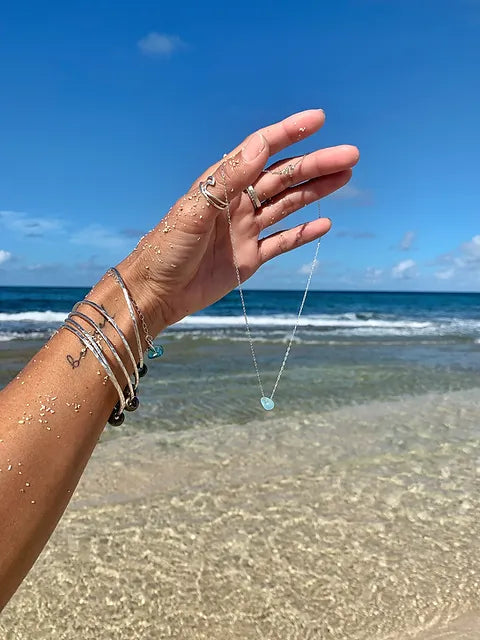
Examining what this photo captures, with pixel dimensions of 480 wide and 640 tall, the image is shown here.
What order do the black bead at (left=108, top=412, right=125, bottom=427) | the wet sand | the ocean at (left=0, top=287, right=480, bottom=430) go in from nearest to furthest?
the black bead at (left=108, top=412, right=125, bottom=427) → the wet sand → the ocean at (left=0, top=287, right=480, bottom=430)

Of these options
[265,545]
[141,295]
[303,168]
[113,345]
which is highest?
[303,168]

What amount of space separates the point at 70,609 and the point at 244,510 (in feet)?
4.40

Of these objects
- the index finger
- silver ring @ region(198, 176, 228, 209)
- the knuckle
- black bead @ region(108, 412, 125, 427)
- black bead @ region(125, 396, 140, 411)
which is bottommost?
black bead @ region(108, 412, 125, 427)

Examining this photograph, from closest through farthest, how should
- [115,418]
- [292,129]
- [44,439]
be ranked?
[44,439], [115,418], [292,129]

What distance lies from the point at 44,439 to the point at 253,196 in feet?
3.45

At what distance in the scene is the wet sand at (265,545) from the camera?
2.66m

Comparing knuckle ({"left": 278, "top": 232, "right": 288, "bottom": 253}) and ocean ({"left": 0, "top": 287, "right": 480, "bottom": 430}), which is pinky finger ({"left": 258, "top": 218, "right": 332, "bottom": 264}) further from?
ocean ({"left": 0, "top": 287, "right": 480, "bottom": 430})

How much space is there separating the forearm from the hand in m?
0.28

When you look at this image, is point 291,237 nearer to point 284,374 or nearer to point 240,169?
point 240,169

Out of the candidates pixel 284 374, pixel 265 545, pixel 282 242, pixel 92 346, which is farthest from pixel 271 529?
pixel 284 374

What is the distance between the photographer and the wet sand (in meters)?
2.66

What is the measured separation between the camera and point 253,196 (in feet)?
6.18

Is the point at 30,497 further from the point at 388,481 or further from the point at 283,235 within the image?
the point at 388,481

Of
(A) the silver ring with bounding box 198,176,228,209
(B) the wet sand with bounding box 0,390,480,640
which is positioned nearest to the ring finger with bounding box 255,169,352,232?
(A) the silver ring with bounding box 198,176,228,209
